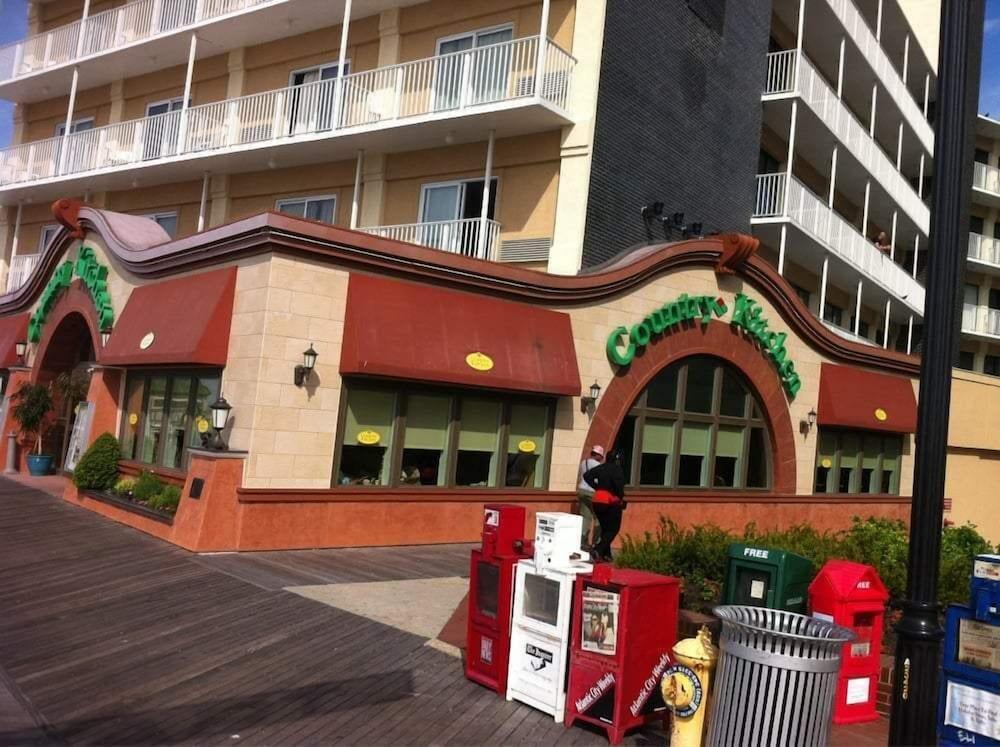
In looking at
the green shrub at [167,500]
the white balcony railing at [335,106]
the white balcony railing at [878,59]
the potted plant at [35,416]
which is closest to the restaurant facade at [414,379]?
the green shrub at [167,500]

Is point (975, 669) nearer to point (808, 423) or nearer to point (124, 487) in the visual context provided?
point (124, 487)

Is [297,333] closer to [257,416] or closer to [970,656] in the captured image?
[257,416]

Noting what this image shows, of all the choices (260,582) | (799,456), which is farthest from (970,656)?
(799,456)

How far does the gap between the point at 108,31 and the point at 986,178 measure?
1402 inches

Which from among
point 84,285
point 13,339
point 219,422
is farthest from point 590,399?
point 13,339

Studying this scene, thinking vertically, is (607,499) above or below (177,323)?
below

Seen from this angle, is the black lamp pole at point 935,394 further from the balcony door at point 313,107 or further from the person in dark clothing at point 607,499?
the balcony door at point 313,107

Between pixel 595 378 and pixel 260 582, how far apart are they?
25.0 ft

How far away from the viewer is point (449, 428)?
14.0 metres

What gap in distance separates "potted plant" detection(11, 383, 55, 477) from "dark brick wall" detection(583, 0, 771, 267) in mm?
11550

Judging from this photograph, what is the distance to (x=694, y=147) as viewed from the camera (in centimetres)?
2036

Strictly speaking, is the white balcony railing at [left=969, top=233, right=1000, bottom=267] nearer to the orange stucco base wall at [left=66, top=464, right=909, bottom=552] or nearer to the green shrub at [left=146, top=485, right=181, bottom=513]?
the orange stucco base wall at [left=66, top=464, right=909, bottom=552]

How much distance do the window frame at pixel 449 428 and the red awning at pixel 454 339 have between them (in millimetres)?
634

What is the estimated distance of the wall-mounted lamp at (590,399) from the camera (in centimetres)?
1543
